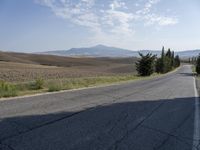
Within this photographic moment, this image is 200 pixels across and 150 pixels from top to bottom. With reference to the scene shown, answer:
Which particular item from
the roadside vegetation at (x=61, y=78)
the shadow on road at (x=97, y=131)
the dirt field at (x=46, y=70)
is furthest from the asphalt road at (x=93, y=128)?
the dirt field at (x=46, y=70)

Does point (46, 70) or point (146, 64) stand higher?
point (146, 64)

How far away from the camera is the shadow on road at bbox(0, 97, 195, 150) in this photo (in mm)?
5070

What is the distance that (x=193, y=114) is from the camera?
9227 mm

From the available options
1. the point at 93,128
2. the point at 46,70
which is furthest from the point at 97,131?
the point at 46,70

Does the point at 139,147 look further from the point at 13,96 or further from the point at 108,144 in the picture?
the point at 13,96

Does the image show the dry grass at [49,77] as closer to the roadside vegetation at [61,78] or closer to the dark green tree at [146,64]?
the roadside vegetation at [61,78]

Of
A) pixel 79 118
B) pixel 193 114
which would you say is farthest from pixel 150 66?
pixel 79 118

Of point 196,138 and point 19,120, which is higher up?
point 19,120

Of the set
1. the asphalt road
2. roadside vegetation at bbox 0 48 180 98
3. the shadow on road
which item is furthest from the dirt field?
the shadow on road

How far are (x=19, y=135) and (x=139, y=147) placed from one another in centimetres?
260

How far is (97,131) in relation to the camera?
6.07 meters

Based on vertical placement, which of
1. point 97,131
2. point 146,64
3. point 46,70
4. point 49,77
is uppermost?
point 146,64

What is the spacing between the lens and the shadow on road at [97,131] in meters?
5.07

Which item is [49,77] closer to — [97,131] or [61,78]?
[61,78]
